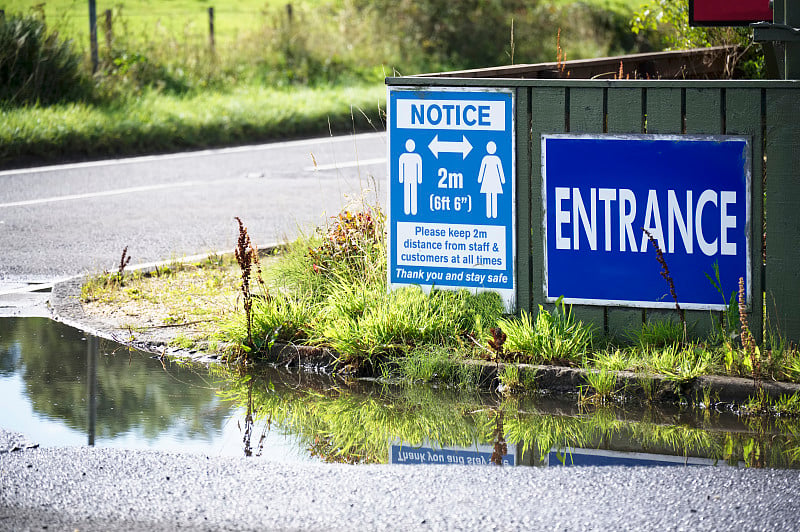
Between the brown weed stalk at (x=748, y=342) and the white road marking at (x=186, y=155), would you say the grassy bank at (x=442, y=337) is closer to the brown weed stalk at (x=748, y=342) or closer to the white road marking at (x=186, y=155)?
the brown weed stalk at (x=748, y=342)

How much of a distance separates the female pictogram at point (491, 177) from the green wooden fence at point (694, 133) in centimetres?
11

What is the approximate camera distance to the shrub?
17328 millimetres

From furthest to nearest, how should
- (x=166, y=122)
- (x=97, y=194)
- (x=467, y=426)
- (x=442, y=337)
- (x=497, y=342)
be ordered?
(x=166, y=122) → (x=97, y=194) → (x=442, y=337) → (x=497, y=342) → (x=467, y=426)

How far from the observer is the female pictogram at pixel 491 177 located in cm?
654

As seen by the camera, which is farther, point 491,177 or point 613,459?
point 491,177

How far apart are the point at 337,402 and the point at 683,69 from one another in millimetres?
4946

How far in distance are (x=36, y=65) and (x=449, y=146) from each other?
12561 mm

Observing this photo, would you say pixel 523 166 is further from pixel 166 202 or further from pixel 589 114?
pixel 166 202

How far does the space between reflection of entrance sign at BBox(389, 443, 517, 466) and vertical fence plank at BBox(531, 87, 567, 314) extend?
1501 millimetres

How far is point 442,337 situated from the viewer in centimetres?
650

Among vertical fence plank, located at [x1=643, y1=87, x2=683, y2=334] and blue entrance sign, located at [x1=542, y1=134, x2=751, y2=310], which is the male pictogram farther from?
vertical fence plank, located at [x1=643, y1=87, x2=683, y2=334]

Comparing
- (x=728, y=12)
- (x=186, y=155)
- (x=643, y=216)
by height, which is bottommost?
(x=643, y=216)

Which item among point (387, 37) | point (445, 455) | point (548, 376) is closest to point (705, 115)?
point (548, 376)

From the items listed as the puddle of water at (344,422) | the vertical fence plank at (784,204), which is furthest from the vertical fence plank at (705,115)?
the puddle of water at (344,422)
